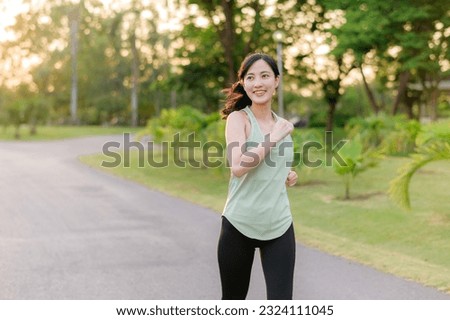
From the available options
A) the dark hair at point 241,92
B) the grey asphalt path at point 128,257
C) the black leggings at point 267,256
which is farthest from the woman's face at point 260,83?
the grey asphalt path at point 128,257

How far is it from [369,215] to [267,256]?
734cm

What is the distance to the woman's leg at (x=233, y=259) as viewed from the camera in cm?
328

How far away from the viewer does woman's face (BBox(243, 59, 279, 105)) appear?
3266mm

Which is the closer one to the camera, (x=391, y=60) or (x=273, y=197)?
(x=273, y=197)

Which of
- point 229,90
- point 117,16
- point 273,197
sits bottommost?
point 273,197

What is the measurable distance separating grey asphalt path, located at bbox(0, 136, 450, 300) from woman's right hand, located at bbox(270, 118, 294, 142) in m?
2.73

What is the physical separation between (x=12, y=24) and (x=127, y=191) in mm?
51208

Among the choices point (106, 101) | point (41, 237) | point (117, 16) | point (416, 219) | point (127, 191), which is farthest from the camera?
point (106, 101)

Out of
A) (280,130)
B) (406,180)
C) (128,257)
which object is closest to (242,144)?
(280,130)

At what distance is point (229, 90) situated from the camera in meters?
3.48

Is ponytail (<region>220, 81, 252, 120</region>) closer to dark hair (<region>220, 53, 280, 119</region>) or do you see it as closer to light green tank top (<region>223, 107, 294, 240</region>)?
dark hair (<region>220, 53, 280, 119</region>)

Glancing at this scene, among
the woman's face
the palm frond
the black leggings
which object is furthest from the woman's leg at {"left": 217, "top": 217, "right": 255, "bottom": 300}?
the palm frond
